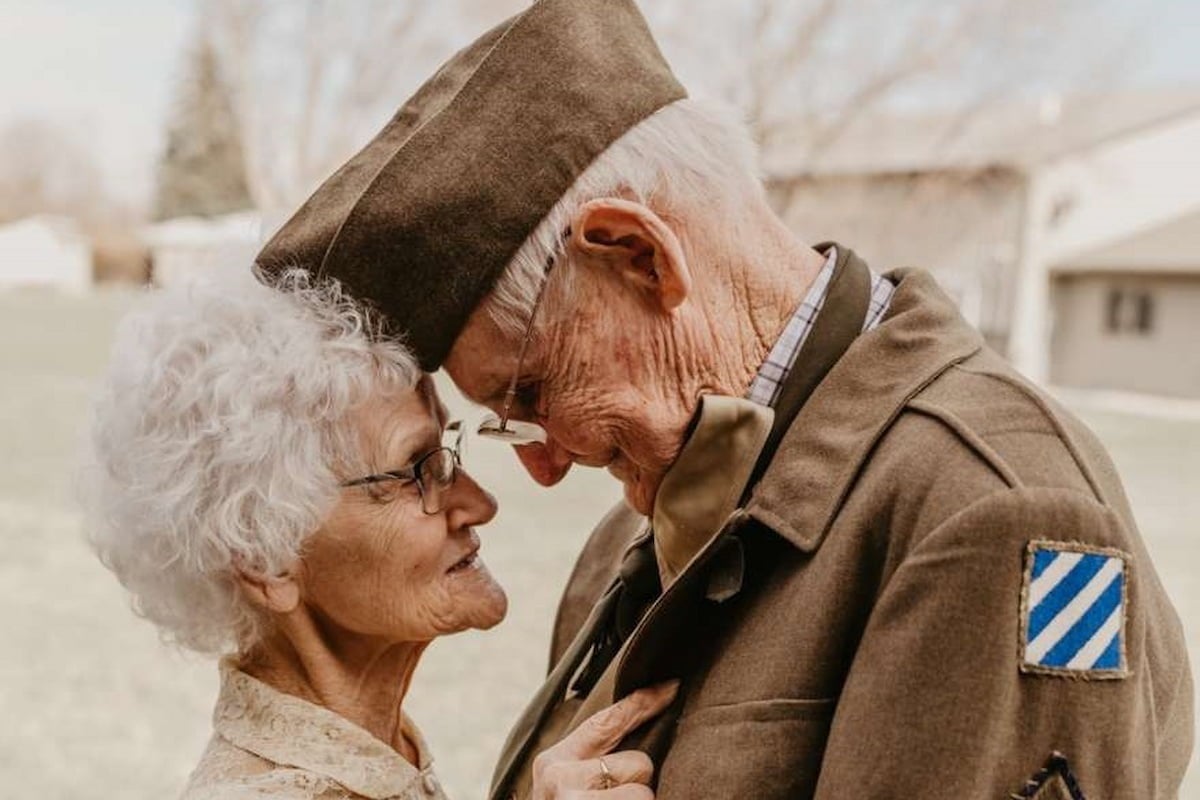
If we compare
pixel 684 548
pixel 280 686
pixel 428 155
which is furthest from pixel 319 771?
pixel 428 155

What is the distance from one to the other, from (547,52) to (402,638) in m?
1.00

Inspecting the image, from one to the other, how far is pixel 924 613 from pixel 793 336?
0.44 meters

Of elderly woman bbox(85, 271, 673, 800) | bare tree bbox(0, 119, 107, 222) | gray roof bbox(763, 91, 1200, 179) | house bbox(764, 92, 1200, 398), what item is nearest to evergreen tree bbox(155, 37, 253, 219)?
bare tree bbox(0, 119, 107, 222)

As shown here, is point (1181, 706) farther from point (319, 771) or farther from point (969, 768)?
point (319, 771)

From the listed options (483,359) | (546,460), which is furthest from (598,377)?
(546,460)

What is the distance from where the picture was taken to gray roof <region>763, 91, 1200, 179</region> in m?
23.4

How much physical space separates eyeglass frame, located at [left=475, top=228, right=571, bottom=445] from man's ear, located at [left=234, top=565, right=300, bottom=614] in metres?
0.44

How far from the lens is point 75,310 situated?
35500 millimetres

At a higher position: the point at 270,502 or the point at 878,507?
the point at 878,507

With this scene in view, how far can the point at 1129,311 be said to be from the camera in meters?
28.0

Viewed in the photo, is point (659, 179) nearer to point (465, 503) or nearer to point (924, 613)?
point (924, 613)

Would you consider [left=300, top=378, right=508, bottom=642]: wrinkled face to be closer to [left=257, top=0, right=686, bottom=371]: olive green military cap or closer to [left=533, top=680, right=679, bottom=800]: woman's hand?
[left=257, top=0, right=686, bottom=371]: olive green military cap

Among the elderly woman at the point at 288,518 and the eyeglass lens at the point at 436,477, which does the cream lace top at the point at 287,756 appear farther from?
the eyeglass lens at the point at 436,477

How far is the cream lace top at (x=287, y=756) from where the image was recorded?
191cm
